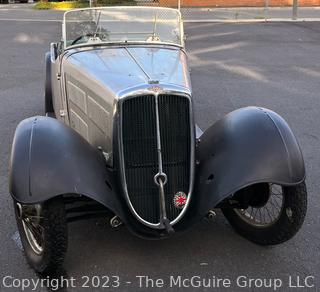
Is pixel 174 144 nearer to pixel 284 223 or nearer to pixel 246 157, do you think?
pixel 246 157

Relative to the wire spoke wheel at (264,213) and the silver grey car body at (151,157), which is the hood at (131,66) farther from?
the wire spoke wheel at (264,213)

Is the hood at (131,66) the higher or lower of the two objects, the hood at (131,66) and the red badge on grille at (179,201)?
the higher

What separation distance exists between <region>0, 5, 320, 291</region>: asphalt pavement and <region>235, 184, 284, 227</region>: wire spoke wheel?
176 mm

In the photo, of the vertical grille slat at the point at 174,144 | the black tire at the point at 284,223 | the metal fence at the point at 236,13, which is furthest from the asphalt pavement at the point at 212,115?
the metal fence at the point at 236,13

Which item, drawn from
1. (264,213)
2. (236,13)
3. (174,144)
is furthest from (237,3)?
(174,144)

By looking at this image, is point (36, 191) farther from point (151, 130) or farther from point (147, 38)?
point (147, 38)

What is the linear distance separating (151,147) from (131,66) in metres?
0.87

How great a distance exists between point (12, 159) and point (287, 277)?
1982 millimetres

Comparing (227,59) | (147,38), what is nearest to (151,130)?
(147,38)

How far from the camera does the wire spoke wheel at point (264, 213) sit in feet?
12.6

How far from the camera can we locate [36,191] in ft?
10.1

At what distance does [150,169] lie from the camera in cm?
351

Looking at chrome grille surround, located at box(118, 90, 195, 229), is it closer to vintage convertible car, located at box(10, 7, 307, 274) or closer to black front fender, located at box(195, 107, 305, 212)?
vintage convertible car, located at box(10, 7, 307, 274)

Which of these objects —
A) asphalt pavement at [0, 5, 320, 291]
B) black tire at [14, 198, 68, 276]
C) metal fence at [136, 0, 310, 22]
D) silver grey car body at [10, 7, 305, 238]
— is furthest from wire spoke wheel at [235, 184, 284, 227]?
metal fence at [136, 0, 310, 22]
